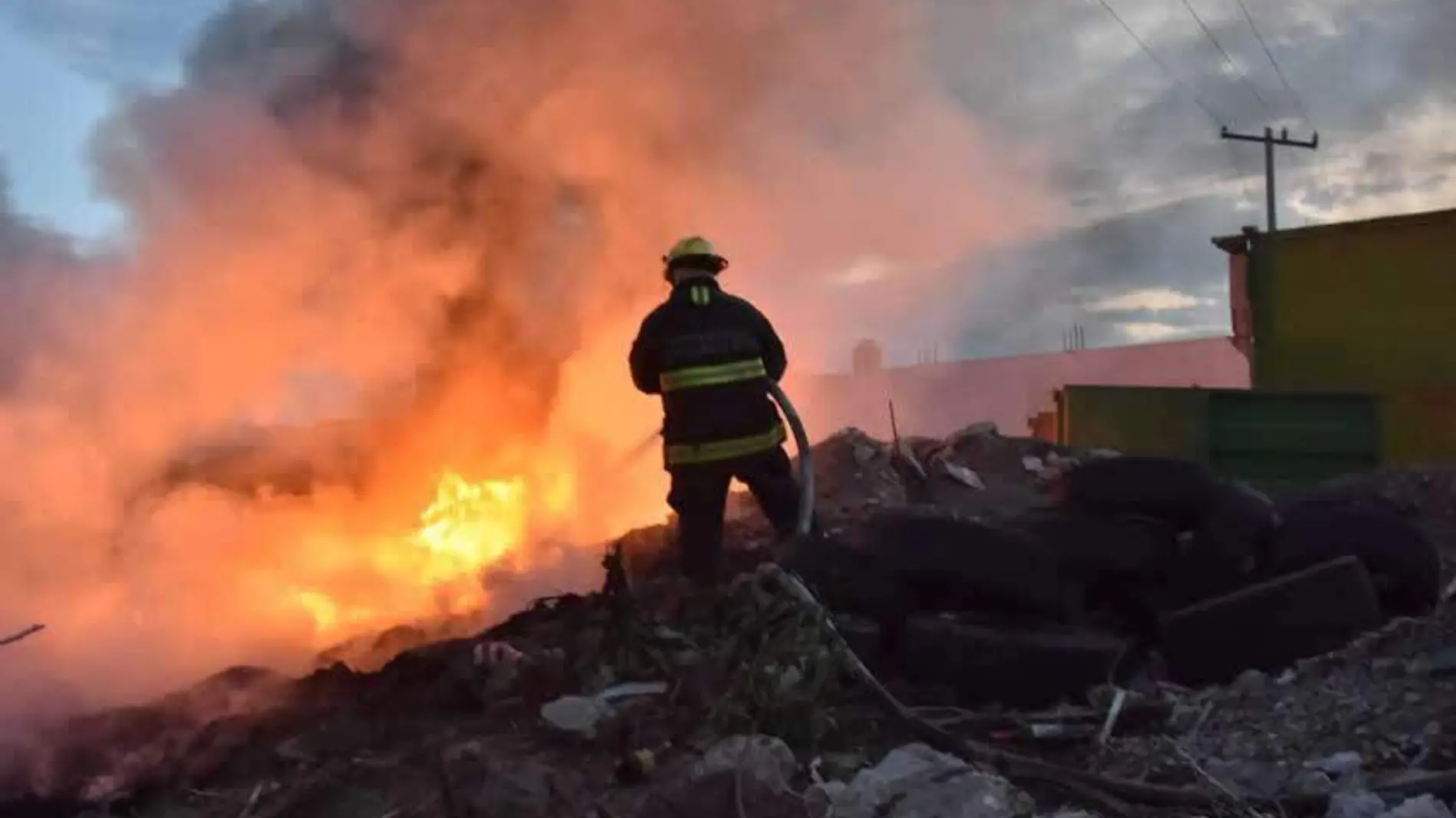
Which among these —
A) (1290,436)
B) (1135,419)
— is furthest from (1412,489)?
(1135,419)

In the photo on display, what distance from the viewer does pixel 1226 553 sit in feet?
17.1

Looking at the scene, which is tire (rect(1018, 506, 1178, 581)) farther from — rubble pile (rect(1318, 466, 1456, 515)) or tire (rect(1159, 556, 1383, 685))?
rubble pile (rect(1318, 466, 1456, 515))

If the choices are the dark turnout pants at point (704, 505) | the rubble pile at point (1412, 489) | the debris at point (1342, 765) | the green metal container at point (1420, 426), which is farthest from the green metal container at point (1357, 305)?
the debris at point (1342, 765)

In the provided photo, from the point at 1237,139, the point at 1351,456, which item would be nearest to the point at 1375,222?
the point at 1351,456

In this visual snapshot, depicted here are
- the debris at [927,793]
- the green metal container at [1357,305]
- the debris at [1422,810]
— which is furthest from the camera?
the green metal container at [1357,305]

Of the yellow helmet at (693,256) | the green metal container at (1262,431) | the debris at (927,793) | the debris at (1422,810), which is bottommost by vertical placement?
the debris at (927,793)

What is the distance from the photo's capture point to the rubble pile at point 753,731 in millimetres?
3389

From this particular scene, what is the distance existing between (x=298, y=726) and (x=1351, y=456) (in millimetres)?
7295

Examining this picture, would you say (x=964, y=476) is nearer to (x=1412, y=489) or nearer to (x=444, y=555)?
(x=1412, y=489)

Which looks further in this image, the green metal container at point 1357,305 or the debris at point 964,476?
the green metal container at point 1357,305

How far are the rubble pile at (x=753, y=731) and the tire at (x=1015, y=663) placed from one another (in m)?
0.01

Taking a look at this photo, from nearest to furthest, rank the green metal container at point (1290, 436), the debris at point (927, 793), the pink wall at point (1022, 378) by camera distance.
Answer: the debris at point (927, 793)
the green metal container at point (1290, 436)
the pink wall at point (1022, 378)

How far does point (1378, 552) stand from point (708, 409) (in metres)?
2.92

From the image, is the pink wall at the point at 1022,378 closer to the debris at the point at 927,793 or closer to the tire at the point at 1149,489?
the tire at the point at 1149,489
